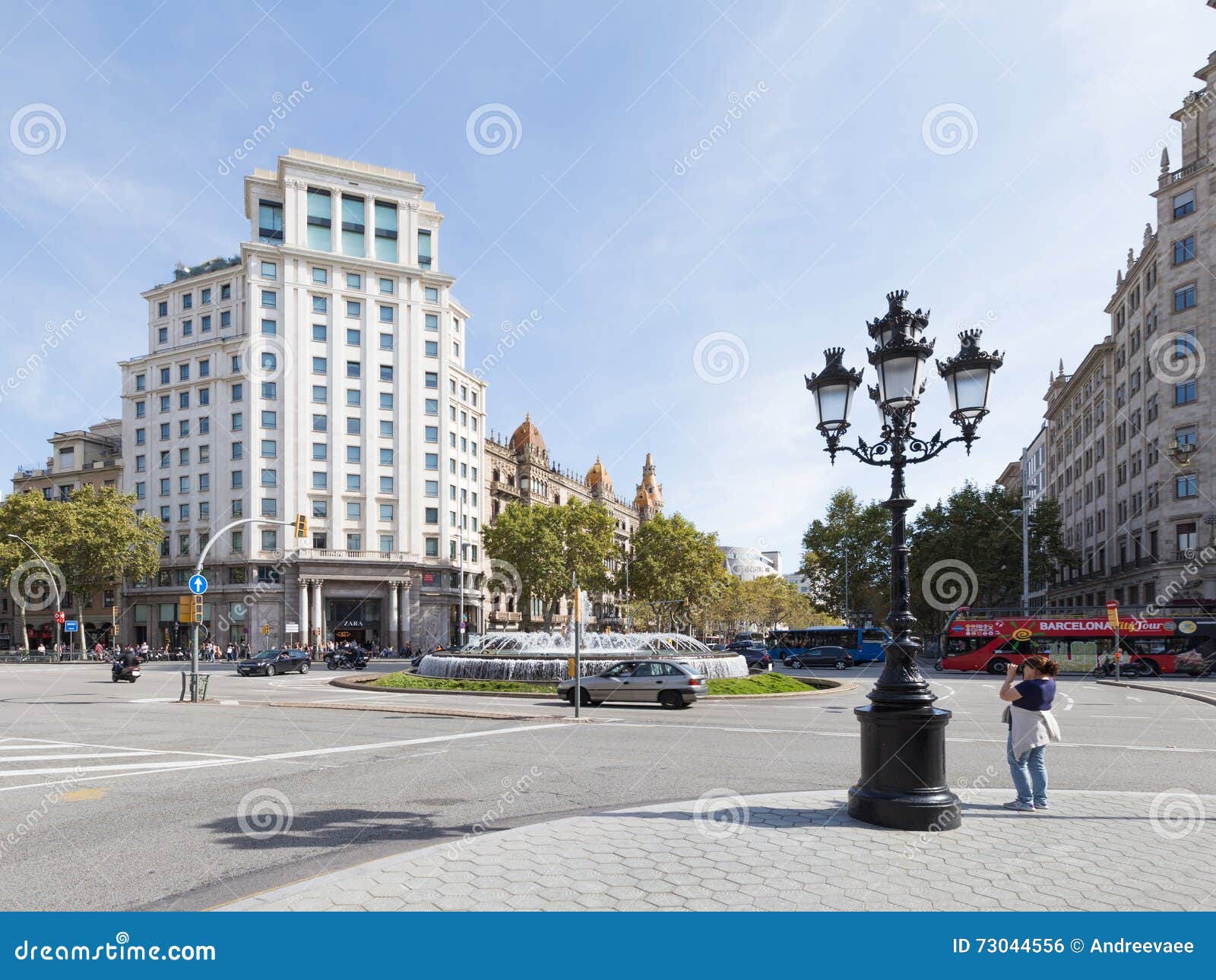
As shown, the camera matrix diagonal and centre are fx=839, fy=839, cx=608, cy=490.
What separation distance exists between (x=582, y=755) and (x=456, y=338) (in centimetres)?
6843

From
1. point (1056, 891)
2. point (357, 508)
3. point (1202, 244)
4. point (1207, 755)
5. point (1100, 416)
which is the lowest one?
point (1207, 755)

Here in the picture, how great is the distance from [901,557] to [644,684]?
46.8 ft

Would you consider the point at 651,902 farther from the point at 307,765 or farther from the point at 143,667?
the point at 143,667

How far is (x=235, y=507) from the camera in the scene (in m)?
65.9

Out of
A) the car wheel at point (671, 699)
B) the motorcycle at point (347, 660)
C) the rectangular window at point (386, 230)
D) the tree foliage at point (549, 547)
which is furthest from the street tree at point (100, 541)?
the car wheel at point (671, 699)

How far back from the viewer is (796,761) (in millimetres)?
11930

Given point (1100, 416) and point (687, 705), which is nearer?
point (687, 705)

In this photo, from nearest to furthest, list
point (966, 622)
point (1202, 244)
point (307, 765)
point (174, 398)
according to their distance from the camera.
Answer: point (307, 765)
point (966, 622)
point (1202, 244)
point (174, 398)

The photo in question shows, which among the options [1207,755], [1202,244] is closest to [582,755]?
[1207,755]

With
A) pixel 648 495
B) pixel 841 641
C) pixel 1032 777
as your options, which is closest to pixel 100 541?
pixel 841 641

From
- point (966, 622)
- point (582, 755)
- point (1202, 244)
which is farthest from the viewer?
point (1202, 244)

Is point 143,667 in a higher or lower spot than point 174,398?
lower

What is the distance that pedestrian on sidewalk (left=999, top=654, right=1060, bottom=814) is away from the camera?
7.96m

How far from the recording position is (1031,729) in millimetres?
8148
